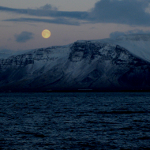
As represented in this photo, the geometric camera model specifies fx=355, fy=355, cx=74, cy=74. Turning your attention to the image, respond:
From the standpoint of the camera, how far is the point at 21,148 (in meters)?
44.8

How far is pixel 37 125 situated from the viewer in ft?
211

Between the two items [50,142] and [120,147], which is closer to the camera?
[120,147]

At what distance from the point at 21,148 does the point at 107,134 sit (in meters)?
14.8

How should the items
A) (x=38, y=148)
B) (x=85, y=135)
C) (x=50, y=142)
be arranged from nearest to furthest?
1. (x=38, y=148)
2. (x=50, y=142)
3. (x=85, y=135)

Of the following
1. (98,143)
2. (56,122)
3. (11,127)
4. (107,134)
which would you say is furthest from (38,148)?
(56,122)

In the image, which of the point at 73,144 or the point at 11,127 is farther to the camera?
the point at 11,127

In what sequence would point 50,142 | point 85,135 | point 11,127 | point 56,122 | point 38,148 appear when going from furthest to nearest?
point 56,122 < point 11,127 < point 85,135 < point 50,142 < point 38,148

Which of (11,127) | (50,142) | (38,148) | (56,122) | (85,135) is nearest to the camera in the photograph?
(38,148)

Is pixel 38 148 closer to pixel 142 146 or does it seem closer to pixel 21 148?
pixel 21 148

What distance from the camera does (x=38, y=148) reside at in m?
44.8

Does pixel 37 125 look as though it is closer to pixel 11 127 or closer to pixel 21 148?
pixel 11 127

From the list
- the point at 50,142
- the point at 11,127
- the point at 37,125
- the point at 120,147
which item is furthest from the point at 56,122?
the point at 120,147

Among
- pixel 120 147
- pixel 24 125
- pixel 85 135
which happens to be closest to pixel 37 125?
pixel 24 125

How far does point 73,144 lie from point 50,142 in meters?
3.36
